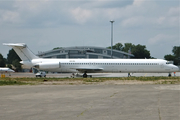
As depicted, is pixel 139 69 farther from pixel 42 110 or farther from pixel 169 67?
pixel 42 110

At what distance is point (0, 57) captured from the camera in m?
108

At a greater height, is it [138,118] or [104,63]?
[104,63]

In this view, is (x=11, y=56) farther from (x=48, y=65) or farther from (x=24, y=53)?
(x=48, y=65)

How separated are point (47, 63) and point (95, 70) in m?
7.71

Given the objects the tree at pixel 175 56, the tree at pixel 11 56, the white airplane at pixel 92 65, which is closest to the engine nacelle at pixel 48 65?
the white airplane at pixel 92 65

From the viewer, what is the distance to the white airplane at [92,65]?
4300cm

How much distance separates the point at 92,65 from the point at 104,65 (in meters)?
1.94

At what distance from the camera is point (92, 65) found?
143 ft

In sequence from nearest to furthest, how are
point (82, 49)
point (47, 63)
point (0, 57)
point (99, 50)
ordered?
point (47, 63), point (82, 49), point (99, 50), point (0, 57)

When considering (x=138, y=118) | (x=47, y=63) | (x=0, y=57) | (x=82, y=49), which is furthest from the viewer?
(x=0, y=57)

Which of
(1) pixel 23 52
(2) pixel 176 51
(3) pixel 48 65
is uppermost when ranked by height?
(2) pixel 176 51

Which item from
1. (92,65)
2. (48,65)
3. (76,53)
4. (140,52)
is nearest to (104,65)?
(92,65)

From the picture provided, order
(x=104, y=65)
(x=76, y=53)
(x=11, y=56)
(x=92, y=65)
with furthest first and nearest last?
(x=11, y=56) → (x=76, y=53) → (x=92, y=65) → (x=104, y=65)

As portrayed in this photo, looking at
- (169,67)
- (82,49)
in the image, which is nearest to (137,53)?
(82,49)
